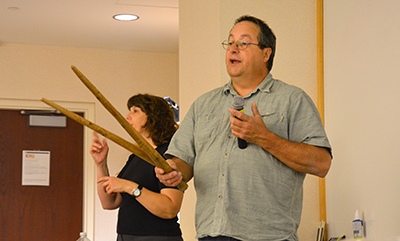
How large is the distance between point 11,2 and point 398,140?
2.82 m

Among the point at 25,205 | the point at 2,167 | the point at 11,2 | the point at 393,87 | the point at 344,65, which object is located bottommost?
the point at 25,205

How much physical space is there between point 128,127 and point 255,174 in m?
0.43

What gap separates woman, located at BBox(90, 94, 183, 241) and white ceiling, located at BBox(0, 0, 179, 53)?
1506 mm

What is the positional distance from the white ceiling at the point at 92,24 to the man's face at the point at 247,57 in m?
2.09

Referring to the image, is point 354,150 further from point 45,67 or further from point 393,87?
point 45,67

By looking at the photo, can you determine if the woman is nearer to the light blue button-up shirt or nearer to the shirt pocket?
the light blue button-up shirt

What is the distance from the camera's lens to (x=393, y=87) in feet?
6.01

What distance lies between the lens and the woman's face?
7.45 ft

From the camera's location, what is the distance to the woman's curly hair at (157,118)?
2.23 meters

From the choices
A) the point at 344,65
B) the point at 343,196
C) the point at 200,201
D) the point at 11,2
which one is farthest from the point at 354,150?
the point at 11,2

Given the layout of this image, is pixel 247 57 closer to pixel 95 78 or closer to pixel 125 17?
pixel 125 17

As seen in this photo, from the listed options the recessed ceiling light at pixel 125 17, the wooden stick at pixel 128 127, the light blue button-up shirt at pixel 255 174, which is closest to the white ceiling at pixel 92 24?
the recessed ceiling light at pixel 125 17

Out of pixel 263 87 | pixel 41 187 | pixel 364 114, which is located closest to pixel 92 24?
pixel 41 187

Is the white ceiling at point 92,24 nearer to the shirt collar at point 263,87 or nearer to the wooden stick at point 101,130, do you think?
the shirt collar at point 263,87
